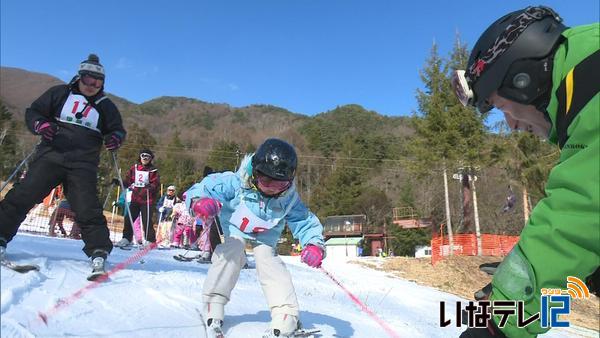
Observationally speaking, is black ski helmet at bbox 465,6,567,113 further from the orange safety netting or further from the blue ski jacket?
the orange safety netting

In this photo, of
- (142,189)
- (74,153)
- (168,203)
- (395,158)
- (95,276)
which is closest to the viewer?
(95,276)

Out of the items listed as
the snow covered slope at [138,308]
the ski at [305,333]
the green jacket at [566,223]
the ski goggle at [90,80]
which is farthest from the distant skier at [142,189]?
the green jacket at [566,223]

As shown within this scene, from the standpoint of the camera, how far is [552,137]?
1.47 m

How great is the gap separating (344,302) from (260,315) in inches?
83.6

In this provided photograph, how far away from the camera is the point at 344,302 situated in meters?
5.66

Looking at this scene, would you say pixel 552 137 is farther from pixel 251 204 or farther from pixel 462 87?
pixel 251 204

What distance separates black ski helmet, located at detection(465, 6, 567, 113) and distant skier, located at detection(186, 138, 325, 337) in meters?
1.83

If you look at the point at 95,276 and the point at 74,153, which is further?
the point at 74,153

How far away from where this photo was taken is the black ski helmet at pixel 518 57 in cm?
144

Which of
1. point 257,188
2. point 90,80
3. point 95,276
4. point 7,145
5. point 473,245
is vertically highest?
point 7,145

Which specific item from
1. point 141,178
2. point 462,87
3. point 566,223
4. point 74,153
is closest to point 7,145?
point 141,178

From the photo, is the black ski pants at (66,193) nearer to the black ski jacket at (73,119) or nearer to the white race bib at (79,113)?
the black ski jacket at (73,119)

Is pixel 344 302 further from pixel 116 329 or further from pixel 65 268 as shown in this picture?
pixel 116 329

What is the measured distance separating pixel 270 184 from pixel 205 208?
0.52 metres
